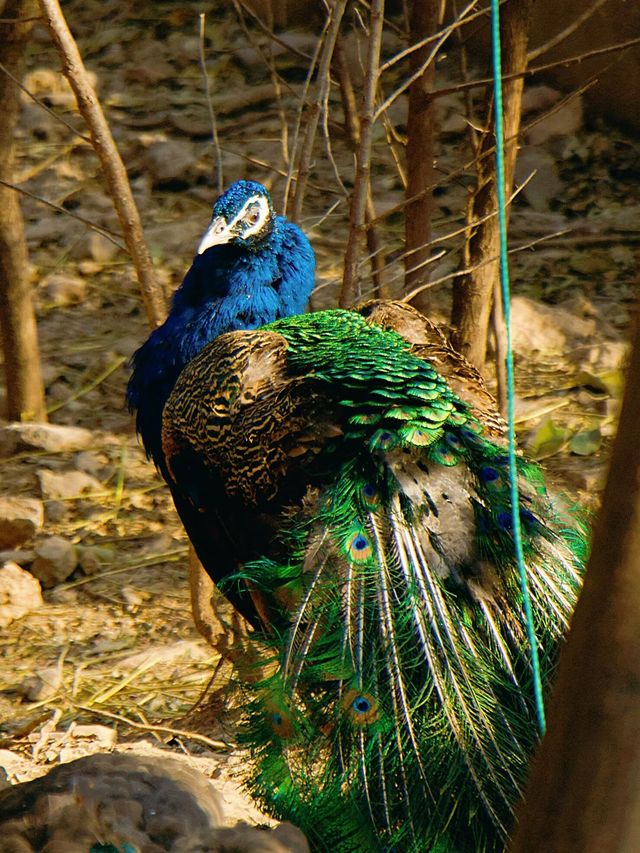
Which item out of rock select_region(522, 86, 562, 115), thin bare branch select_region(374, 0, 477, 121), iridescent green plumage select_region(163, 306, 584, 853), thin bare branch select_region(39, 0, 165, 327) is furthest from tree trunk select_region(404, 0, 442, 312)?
rock select_region(522, 86, 562, 115)

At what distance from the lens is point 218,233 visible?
336 centimetres

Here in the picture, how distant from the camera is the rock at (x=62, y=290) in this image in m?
6.07

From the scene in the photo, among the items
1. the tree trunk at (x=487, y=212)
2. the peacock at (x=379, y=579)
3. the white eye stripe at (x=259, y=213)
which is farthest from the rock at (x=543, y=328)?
the peacock at (x=379, y=579)

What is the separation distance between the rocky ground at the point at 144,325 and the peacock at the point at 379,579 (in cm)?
48

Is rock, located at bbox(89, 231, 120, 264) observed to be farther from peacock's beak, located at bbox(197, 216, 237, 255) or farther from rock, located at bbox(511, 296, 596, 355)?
peacock's beak, located at bbox(197, 216, 237, 255)

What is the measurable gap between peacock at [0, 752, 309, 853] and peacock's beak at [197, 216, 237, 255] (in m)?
1.75

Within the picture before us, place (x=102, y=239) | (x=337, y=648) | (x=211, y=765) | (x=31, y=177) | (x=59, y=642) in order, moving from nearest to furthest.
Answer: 1. (x=337, y=648)
2. (x=211, y=765)
3. (x=59, y=642)
4. (x=102, y=239)
5. (x=31, y=177)

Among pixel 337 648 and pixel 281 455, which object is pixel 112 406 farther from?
pixel 337 648

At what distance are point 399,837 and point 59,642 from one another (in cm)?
208

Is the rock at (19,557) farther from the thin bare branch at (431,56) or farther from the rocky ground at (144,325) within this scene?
the thin bare branch at (431,56)

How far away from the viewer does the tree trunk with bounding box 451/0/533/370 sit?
12.7 ft

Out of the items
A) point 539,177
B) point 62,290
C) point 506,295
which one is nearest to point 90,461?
point 62,290

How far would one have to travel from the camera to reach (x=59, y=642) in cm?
398

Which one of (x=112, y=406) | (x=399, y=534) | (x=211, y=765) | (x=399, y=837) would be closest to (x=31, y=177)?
(x=112, y=406)
